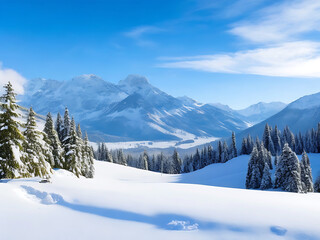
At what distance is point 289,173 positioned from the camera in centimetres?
4188

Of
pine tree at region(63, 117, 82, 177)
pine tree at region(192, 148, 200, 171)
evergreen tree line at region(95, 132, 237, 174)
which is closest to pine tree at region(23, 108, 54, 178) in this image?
pine tree at region(63, 117, 82, 177)

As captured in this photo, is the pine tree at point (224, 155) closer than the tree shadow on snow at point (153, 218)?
No

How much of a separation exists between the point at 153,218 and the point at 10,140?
1429 centimetres

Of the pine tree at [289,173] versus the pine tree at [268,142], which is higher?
the pine tree at [268,142]

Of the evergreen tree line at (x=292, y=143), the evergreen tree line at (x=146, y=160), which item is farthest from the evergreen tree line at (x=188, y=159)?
the evergreen tree line at (x=292, y=143)

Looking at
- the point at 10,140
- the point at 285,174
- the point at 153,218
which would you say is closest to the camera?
the point at 153,218

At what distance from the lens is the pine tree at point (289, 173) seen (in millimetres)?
40406

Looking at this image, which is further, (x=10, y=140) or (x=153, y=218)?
(x=10, y=140)

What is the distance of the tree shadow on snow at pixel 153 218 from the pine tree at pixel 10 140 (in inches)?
329

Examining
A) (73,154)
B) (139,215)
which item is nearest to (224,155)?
(73,154)

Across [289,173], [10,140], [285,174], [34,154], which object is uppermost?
[10,140]

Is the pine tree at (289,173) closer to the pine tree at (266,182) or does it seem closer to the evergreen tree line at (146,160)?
the pine tree at (266,182)

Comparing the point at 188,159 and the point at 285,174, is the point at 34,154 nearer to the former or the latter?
the point at 285,174

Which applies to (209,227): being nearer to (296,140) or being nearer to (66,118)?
(66,118)
